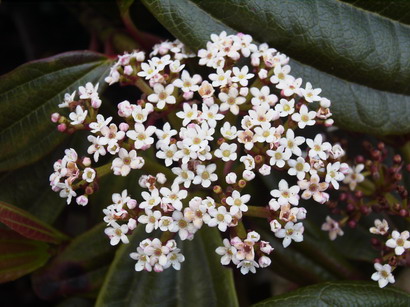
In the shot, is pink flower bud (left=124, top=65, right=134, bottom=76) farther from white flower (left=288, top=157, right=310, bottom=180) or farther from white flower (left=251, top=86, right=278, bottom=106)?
white flower (left=288, top=157, right=310, bottom=180)

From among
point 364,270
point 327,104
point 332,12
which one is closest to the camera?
point 327,104

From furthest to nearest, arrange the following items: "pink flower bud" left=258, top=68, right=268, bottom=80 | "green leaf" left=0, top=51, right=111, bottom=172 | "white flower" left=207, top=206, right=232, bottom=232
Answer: "green leaf" left=0, top=51, right=111, bottom=172
"pink flower bud" left=258, top=68, right=268, bottom=80
"white flower" left=207, top=206, right=232, bottom=232

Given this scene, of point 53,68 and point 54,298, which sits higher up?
point 53,68

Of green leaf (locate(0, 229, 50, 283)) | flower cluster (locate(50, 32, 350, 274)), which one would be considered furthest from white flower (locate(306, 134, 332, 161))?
green leaf (locate(0, 229, 50, 283))

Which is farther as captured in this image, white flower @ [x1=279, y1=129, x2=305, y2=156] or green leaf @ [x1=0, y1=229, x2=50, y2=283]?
green leaf @ [x1=0, y1=229, x2=50, y2=283]

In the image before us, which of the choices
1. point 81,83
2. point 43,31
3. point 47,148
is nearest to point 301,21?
point 81,83

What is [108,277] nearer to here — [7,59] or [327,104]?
[327,104]

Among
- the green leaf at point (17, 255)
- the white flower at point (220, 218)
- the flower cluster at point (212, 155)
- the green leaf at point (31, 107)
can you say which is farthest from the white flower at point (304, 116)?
the green leaf at point (17, 255)
